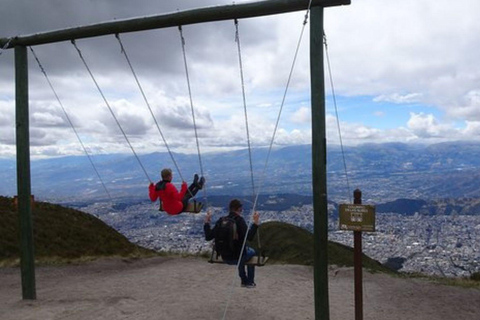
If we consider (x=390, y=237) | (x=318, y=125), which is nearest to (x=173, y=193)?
(x=318, y=125)

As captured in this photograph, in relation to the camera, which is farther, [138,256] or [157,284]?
[138,256]

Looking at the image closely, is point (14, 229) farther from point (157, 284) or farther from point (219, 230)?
point (219, 230)

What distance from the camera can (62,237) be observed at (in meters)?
17.9

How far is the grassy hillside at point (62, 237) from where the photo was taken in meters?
15.8

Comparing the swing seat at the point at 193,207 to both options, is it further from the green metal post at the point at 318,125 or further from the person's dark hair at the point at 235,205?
the green metal post at the point at 318,125

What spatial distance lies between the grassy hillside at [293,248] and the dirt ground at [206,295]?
10.00 feet

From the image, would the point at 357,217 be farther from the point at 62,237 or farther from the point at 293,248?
the point at 62,237

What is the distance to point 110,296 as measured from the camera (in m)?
9.48

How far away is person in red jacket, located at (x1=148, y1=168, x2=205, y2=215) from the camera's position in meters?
7.65

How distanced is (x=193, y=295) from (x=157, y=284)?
167 centimetres

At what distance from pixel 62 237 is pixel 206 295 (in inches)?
416

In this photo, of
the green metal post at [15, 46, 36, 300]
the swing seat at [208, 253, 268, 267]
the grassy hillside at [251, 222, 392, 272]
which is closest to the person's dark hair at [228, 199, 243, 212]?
the swing seat at [208, 253, 268, 267]

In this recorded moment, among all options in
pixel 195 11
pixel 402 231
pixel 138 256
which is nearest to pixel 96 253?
pixel 138 256

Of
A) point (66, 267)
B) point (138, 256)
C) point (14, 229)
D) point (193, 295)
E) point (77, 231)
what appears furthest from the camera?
point (77, 231)
